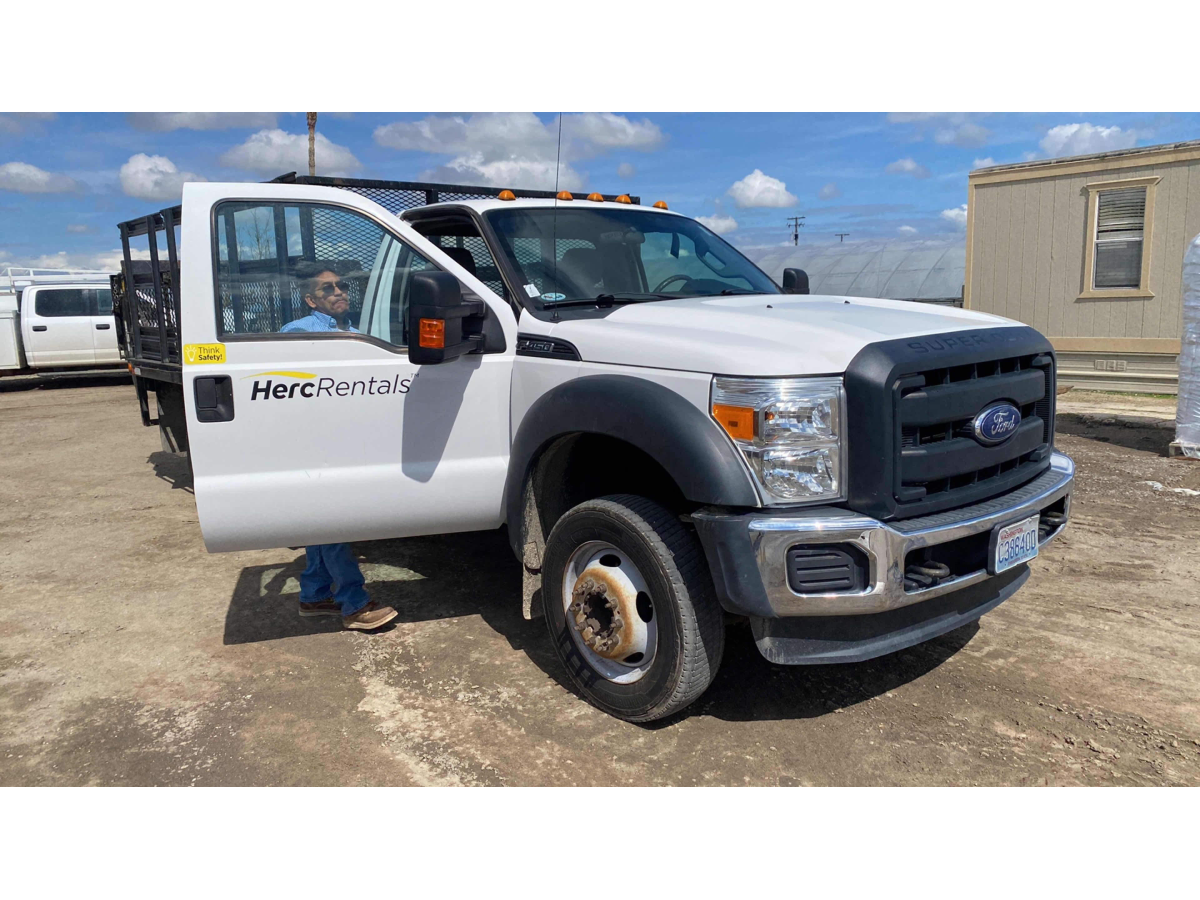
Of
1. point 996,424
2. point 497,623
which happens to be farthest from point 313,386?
point 996,424

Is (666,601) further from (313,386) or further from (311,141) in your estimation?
(311,141)

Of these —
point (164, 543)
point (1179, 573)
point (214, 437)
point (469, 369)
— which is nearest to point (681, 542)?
point (469, 369)

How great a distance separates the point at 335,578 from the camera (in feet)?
14.3

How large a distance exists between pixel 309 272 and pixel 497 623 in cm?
198

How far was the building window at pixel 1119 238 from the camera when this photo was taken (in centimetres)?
1285

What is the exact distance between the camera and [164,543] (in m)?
6.20

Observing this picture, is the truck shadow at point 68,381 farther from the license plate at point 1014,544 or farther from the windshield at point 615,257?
the license plate at point 1014,544

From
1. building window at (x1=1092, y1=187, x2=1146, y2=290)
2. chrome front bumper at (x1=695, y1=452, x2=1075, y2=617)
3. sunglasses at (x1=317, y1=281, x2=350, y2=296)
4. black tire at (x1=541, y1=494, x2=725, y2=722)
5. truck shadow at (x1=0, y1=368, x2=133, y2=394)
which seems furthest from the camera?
truck shadow at (x1=0, y1=368, x2=133, y2=394)

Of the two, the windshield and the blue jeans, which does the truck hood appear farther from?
the blue jeans

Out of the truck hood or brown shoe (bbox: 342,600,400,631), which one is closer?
the truck hood

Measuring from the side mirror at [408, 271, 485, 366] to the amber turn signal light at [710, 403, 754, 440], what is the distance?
116 centimetres

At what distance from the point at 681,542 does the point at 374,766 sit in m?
1.38

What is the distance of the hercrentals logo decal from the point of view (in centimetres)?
360

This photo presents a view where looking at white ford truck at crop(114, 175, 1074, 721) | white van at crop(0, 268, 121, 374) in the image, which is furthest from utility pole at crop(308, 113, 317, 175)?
white ford truck at crop(114, 175, 1074, 721)
